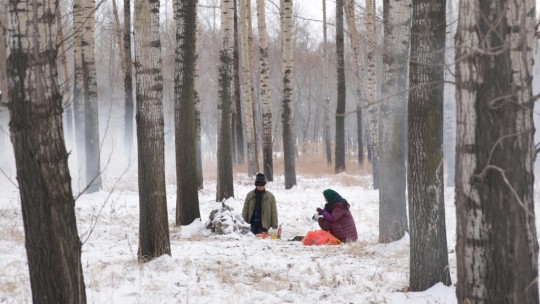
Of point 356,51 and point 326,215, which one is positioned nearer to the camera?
point 326,215

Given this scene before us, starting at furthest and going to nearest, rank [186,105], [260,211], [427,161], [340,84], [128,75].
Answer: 1. [128,75]
2. [340,84]
3. [260,211]
4. [186,105]
5. [427,161]

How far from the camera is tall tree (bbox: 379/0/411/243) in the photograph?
7.75 meters

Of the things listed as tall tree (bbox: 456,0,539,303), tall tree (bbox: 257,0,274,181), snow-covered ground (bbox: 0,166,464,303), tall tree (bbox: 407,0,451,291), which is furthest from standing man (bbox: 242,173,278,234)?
tall tree (bbox: 456,0,539,303)

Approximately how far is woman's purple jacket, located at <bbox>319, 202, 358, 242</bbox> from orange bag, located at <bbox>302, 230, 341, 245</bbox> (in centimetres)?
12

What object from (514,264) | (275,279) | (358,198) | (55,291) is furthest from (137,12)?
(358,198)

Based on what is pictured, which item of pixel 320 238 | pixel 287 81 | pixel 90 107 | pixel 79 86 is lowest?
pixel 320 238

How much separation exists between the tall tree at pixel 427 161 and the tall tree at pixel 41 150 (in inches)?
128

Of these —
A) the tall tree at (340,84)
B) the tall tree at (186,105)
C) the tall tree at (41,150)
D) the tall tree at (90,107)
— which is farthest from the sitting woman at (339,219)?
the tall tree at (90,107)

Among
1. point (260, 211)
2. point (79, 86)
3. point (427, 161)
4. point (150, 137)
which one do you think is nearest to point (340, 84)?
point (79, 86)

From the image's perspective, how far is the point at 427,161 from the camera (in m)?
5.39

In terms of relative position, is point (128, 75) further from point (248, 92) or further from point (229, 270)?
point (229, 270)

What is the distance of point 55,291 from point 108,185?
15.1 meters

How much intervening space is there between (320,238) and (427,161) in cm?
381

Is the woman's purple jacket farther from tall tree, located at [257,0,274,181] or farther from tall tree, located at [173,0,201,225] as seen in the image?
tall tree, located at [257,0,274,181]
